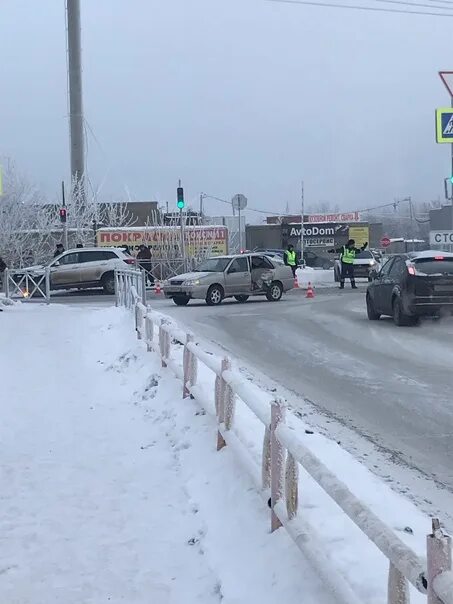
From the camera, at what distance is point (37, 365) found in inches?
458

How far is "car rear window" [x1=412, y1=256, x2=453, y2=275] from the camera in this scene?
1573 centimetres

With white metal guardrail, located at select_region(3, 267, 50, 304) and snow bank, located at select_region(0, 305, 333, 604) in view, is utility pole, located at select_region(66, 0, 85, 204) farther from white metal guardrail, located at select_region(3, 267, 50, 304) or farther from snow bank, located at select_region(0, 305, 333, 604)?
snow bank, located at select_region(0, 305, 333, 604)

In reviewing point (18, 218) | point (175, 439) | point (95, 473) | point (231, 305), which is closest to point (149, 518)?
point (95, 473)

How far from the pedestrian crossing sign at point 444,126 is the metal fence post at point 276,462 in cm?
1894

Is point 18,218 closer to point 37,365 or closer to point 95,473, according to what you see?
point 37,365

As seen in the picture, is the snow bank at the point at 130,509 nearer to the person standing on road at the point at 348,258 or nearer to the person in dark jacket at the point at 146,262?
the person standing on road at the point at 348,258

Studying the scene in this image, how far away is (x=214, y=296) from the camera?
2233 cm

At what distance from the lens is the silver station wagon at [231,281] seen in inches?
869

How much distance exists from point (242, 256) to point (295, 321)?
6.24 m

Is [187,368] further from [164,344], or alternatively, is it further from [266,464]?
[266,464]

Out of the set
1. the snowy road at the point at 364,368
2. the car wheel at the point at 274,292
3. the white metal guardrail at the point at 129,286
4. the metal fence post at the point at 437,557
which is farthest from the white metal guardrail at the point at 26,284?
the metal fence post at the point at 437,557

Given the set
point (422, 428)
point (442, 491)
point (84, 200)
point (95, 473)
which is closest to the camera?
point (442, 491)

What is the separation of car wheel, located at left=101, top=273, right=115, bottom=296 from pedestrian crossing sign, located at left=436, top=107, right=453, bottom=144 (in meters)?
12.2

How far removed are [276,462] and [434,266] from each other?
39.8 ft
